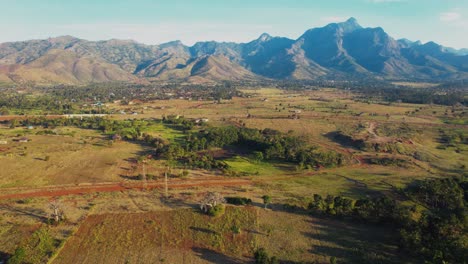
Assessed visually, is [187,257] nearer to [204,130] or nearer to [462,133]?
[204,130]

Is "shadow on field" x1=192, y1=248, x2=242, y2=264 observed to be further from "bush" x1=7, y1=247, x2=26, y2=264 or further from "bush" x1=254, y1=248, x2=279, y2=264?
"bush" x1=7, y1=247, x2=26, y2=264

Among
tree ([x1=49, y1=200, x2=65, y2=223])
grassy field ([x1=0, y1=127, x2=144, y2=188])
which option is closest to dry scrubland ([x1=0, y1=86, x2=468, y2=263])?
grassy field ([x1=0, y1=127, x2=144, y2=188])

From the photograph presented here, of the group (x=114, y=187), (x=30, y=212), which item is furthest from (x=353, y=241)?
(x=30, y=212)

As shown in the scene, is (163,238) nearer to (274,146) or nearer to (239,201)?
(239,201)

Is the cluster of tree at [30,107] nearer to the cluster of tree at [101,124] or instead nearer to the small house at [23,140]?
the cluster of tree at [101,124]

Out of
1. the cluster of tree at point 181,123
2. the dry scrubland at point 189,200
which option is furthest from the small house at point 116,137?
the cluster of tree at point 181,123

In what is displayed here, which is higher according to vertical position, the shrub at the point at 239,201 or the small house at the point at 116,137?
the small house at the point at 116,137
